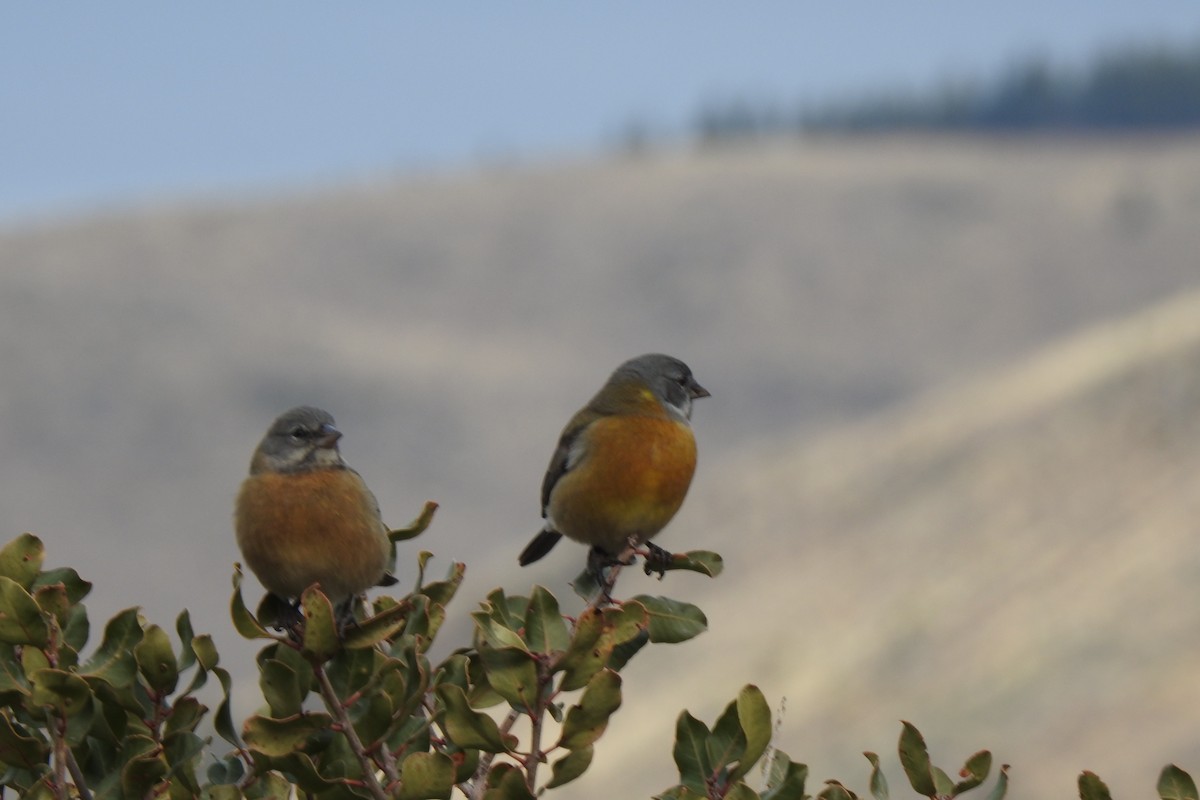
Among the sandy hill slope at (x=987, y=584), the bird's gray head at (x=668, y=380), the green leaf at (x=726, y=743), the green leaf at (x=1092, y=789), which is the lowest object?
the green leaf at (x=726, y=743)

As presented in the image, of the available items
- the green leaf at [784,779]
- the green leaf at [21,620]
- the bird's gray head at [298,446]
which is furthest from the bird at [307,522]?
the green leaf at [784,779]

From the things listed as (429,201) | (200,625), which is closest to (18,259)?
(429,201)

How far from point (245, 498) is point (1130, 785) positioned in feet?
57.3

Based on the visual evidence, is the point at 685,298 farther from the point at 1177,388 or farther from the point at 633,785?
the point at 633,785

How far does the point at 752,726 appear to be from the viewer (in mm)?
3426

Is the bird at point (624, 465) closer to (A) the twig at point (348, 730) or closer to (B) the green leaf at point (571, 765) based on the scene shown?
(B) the green leaf at point (571, 765)

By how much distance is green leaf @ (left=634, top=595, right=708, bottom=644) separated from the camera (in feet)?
12.4

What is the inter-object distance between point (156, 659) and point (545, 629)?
0.77 m

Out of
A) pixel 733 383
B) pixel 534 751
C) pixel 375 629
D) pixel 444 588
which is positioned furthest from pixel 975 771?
pixel 733 383

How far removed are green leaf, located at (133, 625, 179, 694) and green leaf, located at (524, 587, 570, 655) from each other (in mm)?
698

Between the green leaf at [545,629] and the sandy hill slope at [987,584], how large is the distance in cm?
1762

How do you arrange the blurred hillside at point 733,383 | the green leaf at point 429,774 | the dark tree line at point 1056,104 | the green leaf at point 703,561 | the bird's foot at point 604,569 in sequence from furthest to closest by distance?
the dark tree line at point 1056,104, the blurred hillside at point 733,383, the bird's foot at point 604,569, the green leaf at point 703,561, the green leaf at point 429,774

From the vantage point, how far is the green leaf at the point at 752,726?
341 centimetres

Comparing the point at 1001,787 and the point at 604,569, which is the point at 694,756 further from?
the point at 604,569
